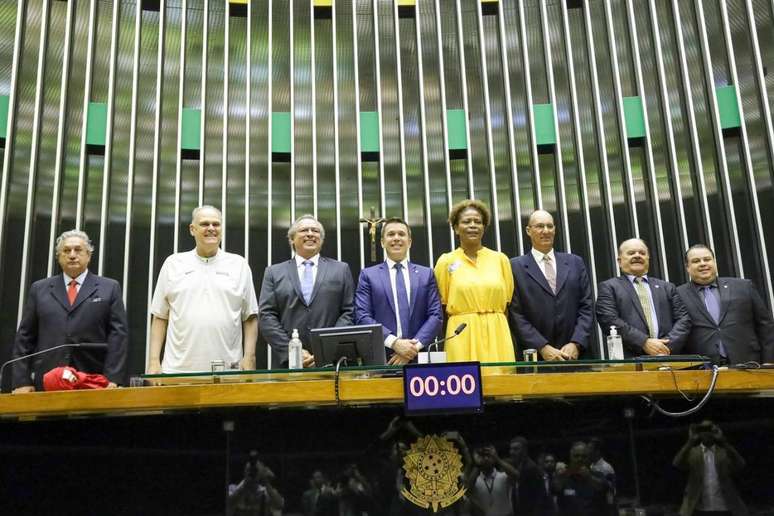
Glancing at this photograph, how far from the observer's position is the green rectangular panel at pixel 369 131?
256 inches

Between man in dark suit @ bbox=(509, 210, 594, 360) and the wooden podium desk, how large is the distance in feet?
4.32

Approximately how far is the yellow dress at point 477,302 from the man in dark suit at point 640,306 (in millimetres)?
617

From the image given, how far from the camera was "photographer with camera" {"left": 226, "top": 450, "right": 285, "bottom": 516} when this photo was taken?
229 centimetres

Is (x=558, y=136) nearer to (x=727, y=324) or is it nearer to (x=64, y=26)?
(x=727, y=324)

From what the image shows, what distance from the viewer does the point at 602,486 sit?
Result: 2.37m

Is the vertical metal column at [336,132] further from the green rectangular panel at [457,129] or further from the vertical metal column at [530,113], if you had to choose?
the vertical metal column at [530,113]

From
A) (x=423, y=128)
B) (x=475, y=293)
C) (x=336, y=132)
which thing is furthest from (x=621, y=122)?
(x=475, y=293)

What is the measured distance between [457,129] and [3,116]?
3801 millimetres

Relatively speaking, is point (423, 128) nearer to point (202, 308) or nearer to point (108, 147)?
point (108, 147)

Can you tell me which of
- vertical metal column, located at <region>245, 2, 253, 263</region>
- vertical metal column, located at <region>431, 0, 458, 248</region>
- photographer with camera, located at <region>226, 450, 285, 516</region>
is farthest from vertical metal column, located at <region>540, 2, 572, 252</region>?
photographer with camera, located at <region>226, 450, 285, 516</region>

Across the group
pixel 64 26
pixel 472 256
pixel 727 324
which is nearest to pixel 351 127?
pixel 64 26

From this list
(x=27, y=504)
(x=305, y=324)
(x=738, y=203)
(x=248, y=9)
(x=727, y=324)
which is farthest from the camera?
(x=248, y=9)

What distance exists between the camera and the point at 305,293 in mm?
3621

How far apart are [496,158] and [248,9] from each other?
261cm
